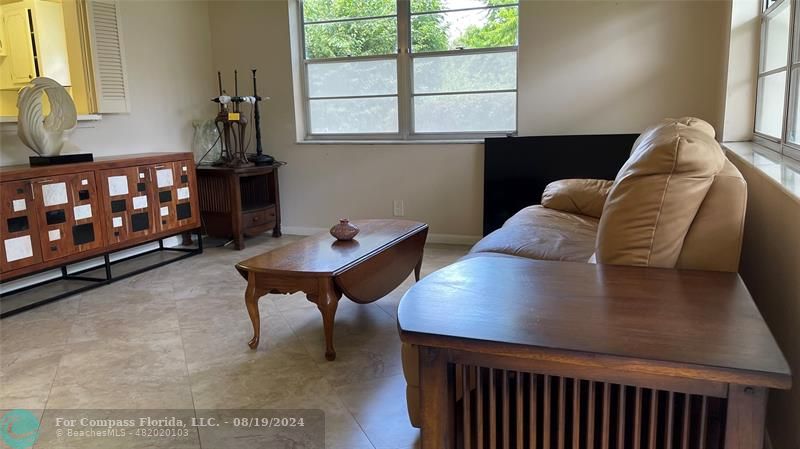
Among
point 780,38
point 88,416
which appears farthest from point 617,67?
point 88,416

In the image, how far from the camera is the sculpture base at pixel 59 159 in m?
3.43

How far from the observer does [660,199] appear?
140cm

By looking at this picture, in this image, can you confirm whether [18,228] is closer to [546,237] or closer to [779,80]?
[546,237]

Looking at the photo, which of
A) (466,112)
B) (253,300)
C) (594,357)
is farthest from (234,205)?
(594,357)

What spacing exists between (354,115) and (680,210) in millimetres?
3920

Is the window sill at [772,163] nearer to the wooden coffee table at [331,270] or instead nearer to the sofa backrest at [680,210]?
the sofa backrest at [680,210]

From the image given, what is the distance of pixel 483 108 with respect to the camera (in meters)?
4.55

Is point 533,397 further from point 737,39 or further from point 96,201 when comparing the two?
point 96,201

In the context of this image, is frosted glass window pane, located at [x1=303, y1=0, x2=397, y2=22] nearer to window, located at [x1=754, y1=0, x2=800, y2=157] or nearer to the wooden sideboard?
the wooden sideboard

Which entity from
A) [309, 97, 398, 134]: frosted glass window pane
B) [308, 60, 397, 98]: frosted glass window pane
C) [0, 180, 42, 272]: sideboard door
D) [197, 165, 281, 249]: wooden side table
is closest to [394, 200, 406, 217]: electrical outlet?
[309, 97, 398, 134]: frosted glass window pane

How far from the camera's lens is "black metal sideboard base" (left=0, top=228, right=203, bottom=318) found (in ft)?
11.3

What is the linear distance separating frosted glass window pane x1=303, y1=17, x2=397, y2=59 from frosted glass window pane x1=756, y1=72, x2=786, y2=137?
2790 mm

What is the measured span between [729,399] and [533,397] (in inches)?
13.5

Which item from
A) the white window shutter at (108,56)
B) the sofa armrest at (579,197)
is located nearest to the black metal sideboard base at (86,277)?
the white window shutter at (108,56)
